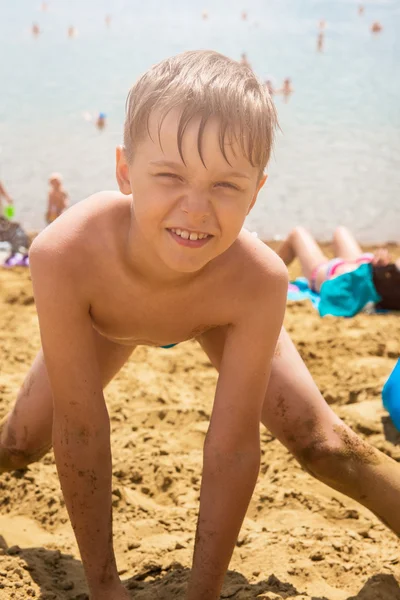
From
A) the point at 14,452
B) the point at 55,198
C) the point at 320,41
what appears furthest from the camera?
the point at 320,41

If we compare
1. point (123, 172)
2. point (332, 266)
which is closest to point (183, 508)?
point (123, 172)

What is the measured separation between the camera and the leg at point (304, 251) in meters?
6.10

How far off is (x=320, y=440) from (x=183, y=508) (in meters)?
0.80

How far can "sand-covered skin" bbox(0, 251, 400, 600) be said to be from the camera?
2.44m

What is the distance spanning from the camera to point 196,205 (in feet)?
6.11

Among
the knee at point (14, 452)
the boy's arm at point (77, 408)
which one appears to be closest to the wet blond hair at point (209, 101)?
the boy's arm at point (77, 408)

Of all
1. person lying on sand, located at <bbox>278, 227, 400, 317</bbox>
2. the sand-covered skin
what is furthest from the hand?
person lying on sand, located at <bbox>278, 227, 400, 317</bbox>

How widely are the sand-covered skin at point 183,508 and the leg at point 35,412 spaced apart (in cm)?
34

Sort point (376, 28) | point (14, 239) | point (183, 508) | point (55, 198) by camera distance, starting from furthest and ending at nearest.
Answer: point (376, 28) < point (55, 198) < point (14, 239) < point (183, 508)

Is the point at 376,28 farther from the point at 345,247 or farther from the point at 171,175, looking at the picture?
the point at 171,175

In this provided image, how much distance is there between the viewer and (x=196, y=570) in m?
2.12

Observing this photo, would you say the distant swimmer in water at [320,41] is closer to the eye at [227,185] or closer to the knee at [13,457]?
the knee at [13,457]

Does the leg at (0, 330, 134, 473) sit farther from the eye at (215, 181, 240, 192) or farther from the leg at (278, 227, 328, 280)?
the leg at (278, 227, 328, 280)

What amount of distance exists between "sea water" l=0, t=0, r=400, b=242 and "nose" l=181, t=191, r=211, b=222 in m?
7.04
